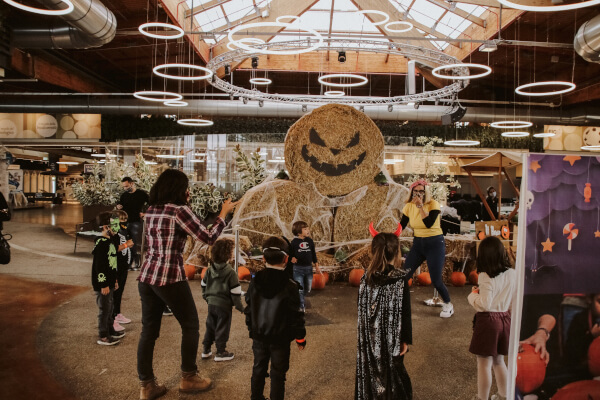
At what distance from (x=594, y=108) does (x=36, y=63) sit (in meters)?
16.4

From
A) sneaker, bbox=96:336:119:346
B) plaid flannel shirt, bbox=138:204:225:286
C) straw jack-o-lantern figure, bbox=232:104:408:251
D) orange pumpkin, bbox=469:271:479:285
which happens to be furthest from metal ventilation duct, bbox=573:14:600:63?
sneaker, bbox=96:336:119:346

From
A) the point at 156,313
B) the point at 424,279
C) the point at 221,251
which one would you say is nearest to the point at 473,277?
the point at 424,279

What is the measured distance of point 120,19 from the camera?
10.4m

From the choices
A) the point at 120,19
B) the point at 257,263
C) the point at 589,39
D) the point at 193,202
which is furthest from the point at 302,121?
the point at 120,19

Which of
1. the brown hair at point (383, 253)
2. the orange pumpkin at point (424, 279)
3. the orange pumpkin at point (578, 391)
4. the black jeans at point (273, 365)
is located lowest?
the orange pumpkin at point (424, 279)

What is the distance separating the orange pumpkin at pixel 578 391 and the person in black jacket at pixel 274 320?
1.37 metres

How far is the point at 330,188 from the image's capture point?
7.54 m

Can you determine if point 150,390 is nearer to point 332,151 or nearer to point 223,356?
point 223,356

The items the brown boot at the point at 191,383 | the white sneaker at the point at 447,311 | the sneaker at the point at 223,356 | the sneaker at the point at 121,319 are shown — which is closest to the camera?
the brown boot at the point at 191,383

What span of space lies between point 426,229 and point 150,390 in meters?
3.22

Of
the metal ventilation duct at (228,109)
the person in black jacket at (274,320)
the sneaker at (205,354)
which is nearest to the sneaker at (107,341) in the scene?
the sneaker at (205,354)

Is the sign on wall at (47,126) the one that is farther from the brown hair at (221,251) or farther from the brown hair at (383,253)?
the brown hair at (383,253)

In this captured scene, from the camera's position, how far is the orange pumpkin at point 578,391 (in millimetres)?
2281

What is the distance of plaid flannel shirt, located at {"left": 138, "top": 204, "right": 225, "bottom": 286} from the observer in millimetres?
3156
